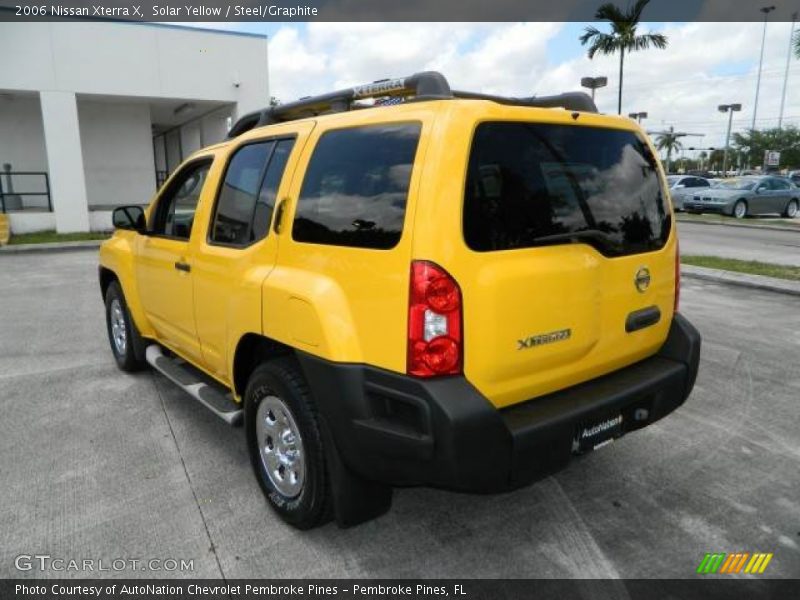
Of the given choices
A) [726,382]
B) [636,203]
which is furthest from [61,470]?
[726,382]

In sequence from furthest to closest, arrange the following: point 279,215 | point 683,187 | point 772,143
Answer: point 772,143
point 683,187
point 279,215

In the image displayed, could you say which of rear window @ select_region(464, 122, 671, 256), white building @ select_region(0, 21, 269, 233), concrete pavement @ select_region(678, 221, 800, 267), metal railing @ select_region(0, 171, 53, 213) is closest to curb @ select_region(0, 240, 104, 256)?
white building @ select_region(0, 21, 269, 233)

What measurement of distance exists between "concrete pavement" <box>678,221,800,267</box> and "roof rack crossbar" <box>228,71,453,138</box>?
10.5 metres

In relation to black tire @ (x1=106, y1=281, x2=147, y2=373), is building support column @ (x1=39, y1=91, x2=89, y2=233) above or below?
above

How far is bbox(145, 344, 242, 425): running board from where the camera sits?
339 cm

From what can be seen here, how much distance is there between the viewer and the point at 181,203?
4.20m

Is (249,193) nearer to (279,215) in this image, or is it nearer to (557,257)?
(279,215)

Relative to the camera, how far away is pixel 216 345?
352 centimetres

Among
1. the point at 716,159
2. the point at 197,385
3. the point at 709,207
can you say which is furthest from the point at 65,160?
the point at 716,159

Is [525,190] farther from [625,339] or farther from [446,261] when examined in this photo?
[625,339]

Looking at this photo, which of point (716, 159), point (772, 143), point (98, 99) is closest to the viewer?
point (98, 99)

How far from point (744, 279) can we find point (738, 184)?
14.8m

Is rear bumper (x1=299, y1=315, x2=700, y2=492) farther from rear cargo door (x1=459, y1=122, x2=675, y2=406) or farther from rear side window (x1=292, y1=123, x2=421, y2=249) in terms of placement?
rear side window (x1=292, y1=123, x2=421, y2=249)
